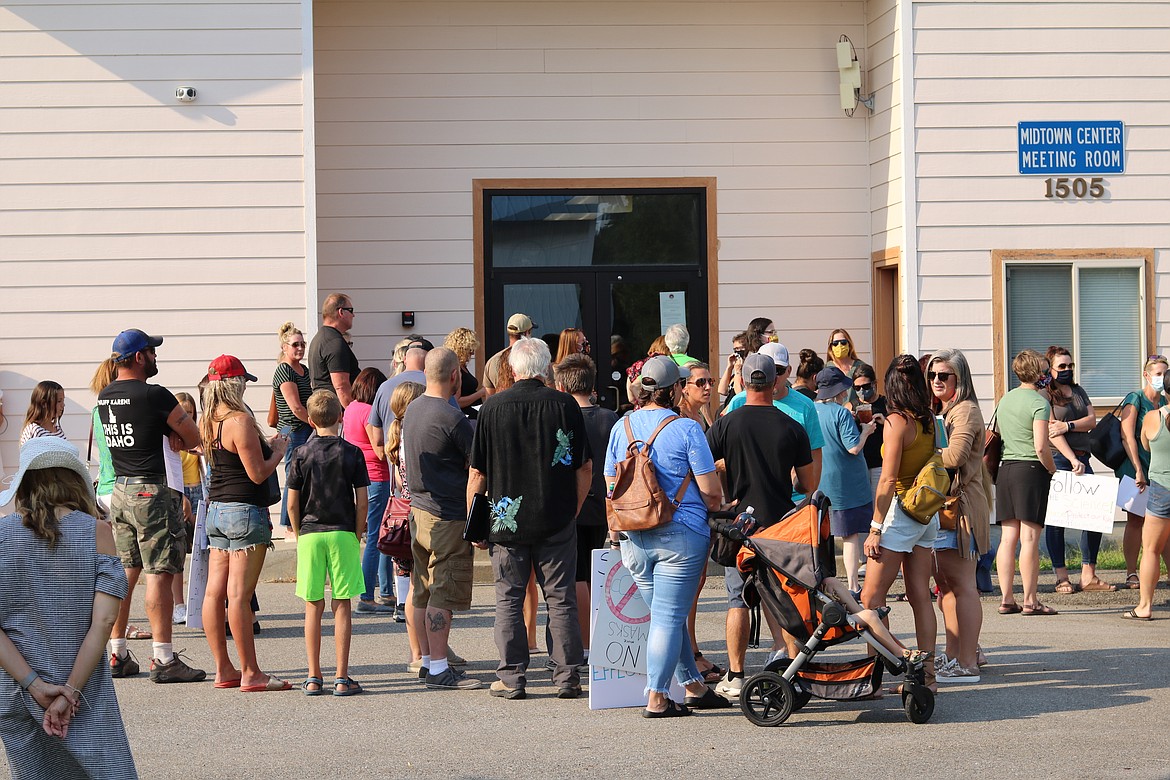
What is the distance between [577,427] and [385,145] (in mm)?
6690

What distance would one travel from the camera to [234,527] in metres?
7.56

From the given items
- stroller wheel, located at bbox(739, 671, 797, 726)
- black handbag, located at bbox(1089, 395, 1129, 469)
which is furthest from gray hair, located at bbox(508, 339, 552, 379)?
black handbag, located at bbox(1089, 395, 1129, 469)

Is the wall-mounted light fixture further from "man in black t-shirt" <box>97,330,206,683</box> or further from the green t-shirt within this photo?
"man in black t-shirt" <box>97,330,206,683</box>

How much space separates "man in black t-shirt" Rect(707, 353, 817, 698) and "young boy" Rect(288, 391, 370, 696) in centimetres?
205

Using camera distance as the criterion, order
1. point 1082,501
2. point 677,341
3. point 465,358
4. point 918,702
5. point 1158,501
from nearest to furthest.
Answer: point 918,702, point 465,358, point 677,341, point 1158,501, point 1082,501

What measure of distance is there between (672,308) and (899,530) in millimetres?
6560

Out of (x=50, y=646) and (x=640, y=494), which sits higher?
(x=640, y=494)

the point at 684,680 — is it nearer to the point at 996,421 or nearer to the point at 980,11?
the point at 996,421

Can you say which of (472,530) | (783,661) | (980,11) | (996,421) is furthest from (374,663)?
(980,11)

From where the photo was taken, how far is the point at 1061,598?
34.7 feet

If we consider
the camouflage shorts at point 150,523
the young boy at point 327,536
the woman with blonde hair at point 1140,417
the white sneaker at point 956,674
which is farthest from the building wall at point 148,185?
the woman with blonde hair at point 1140,417

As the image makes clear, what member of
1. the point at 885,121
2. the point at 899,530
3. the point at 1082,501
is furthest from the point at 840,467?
the point at 885,121

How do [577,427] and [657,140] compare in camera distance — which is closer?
[577,427]

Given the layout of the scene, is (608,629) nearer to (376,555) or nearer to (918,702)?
(918,702)
